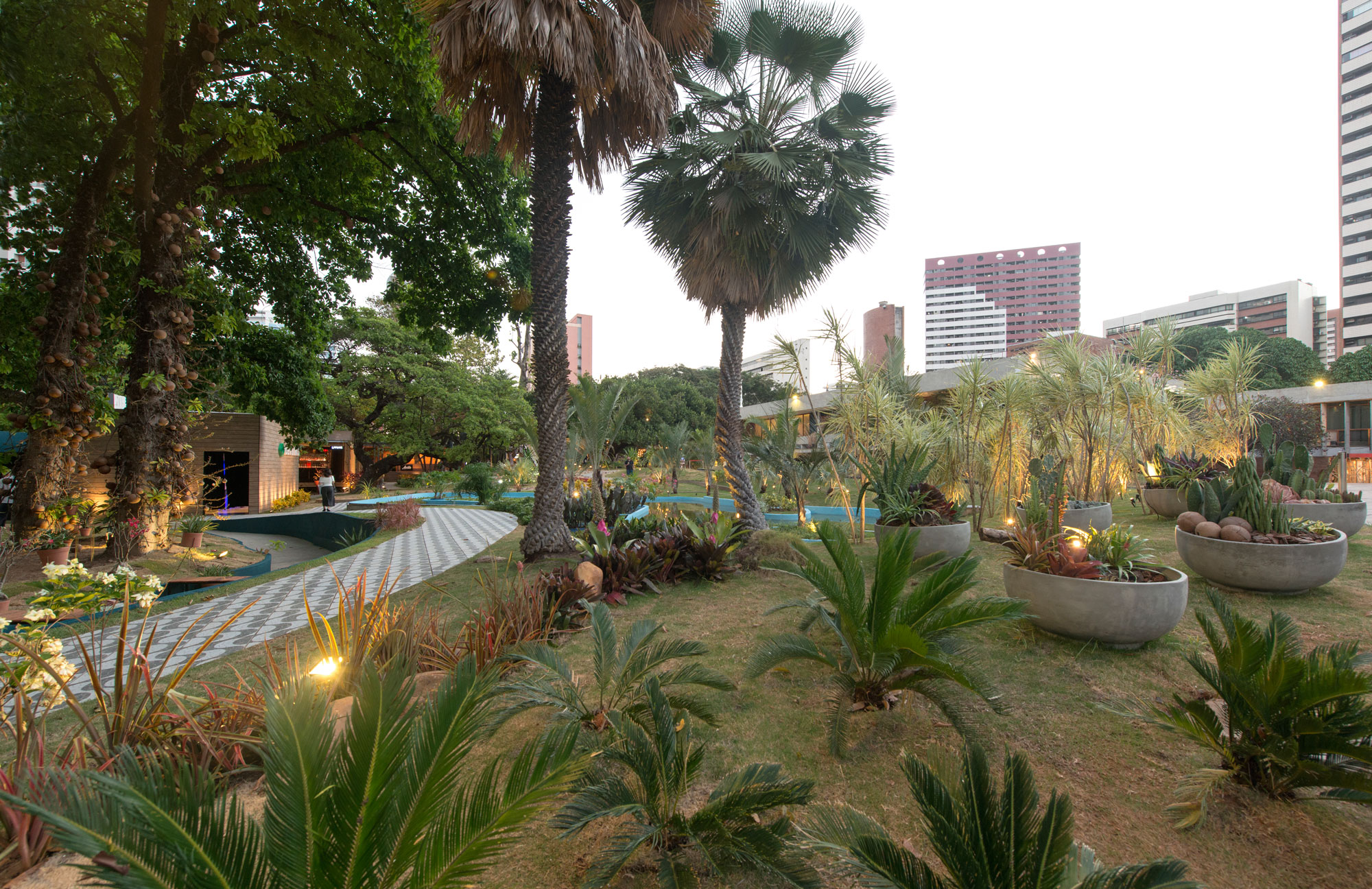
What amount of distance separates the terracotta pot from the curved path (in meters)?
2.53

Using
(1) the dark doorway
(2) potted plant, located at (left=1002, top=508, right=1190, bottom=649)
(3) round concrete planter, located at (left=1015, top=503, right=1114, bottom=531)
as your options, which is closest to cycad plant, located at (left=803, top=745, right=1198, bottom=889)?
(2) potted plant, located at (left=1002, top=508, right=1190, bottom=649)

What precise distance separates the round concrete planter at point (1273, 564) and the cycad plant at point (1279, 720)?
9.10 ft

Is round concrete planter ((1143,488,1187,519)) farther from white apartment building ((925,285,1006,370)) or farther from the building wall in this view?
white apartment building ((925,285,1006,370))

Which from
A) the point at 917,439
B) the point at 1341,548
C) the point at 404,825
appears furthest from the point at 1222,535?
the point at 404,825

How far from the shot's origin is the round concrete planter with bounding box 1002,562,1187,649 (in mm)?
3500

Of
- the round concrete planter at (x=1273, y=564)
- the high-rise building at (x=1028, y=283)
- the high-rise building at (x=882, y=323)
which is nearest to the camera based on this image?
the round concrete planter at (x=1273, y=564)

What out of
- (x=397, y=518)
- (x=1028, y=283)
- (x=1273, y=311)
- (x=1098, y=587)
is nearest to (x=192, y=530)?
(x=397, y=518)

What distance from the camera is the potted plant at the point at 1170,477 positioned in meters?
8.72

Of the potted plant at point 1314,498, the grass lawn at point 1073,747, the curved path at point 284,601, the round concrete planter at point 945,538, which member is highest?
the potted plant at point 1314,498

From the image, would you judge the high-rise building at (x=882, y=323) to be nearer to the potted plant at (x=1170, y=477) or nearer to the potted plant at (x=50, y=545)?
the potted plant at (x=1170, y=477)

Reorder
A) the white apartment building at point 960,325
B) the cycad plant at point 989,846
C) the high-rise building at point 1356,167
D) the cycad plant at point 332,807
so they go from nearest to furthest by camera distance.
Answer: the cycad plant at point 332,807 → the cycad plant at point 989,846 → the high-rise building at point 1356,167 → the white apartment building at point 960,325

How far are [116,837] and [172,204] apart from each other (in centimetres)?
1042

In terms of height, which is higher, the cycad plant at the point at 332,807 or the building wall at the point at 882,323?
the building wall at the point at 882,323

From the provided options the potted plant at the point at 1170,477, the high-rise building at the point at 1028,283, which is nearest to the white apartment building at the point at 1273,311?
the high-rise building at the point at 1028,283
